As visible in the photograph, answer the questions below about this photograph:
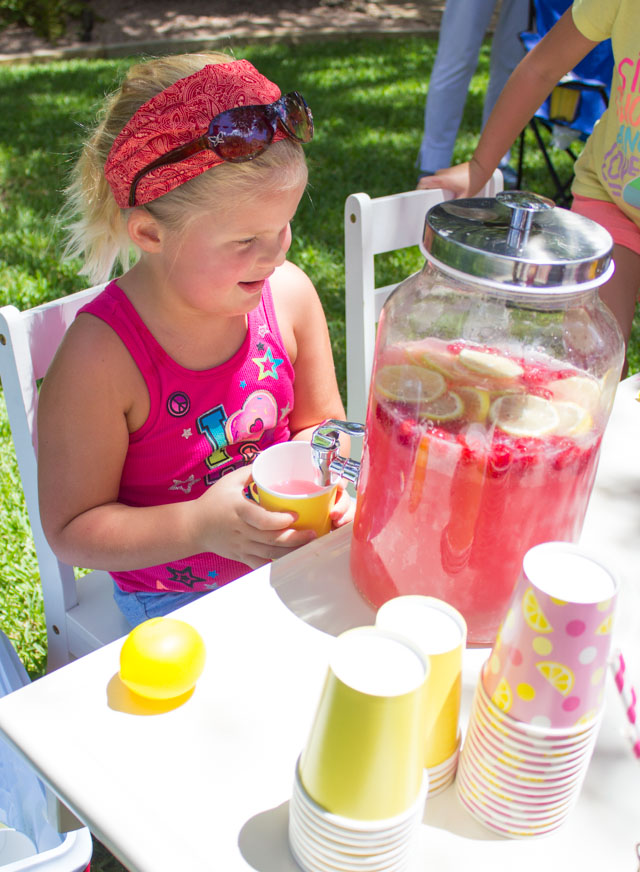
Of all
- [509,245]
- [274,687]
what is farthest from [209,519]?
[509,245]

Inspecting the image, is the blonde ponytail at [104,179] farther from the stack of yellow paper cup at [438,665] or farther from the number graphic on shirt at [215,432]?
the stack of yellow paper cup at [438,665]

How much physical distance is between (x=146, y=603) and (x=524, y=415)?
775mm

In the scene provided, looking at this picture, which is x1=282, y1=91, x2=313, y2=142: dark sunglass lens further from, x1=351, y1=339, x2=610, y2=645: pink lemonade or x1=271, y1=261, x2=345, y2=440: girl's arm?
x1=351, y1=339, x2=610, y2=645: pink lemonade

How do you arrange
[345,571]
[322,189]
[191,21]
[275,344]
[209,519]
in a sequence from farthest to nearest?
[191,21] → [322,189] → [275,344] → [209,519] → [345,571]

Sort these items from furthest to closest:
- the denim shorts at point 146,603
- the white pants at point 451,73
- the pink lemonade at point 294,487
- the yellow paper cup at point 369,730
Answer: the white pants at point 451,73, the denim shorts at point 146,603, the pink lemonade at point 294,487, the yellow paper cup at point 369,730

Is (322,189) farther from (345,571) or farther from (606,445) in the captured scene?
(345,571)

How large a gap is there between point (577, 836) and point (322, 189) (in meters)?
3.72

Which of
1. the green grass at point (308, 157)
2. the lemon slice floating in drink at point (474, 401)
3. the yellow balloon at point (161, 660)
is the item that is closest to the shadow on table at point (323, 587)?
the yellow balloon at point (161, 660)

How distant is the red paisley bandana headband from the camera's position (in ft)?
3.33

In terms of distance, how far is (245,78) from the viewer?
3.51 ft

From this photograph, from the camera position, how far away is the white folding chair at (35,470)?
3.71ft

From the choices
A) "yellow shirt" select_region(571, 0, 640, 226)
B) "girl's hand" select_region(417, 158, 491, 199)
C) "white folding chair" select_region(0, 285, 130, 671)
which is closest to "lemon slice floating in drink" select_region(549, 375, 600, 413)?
"white folding chair" select_region(0, 285, 130, 671)

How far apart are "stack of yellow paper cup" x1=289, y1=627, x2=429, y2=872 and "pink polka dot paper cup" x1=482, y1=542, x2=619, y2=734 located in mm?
79

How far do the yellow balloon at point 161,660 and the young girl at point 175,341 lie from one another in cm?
20
